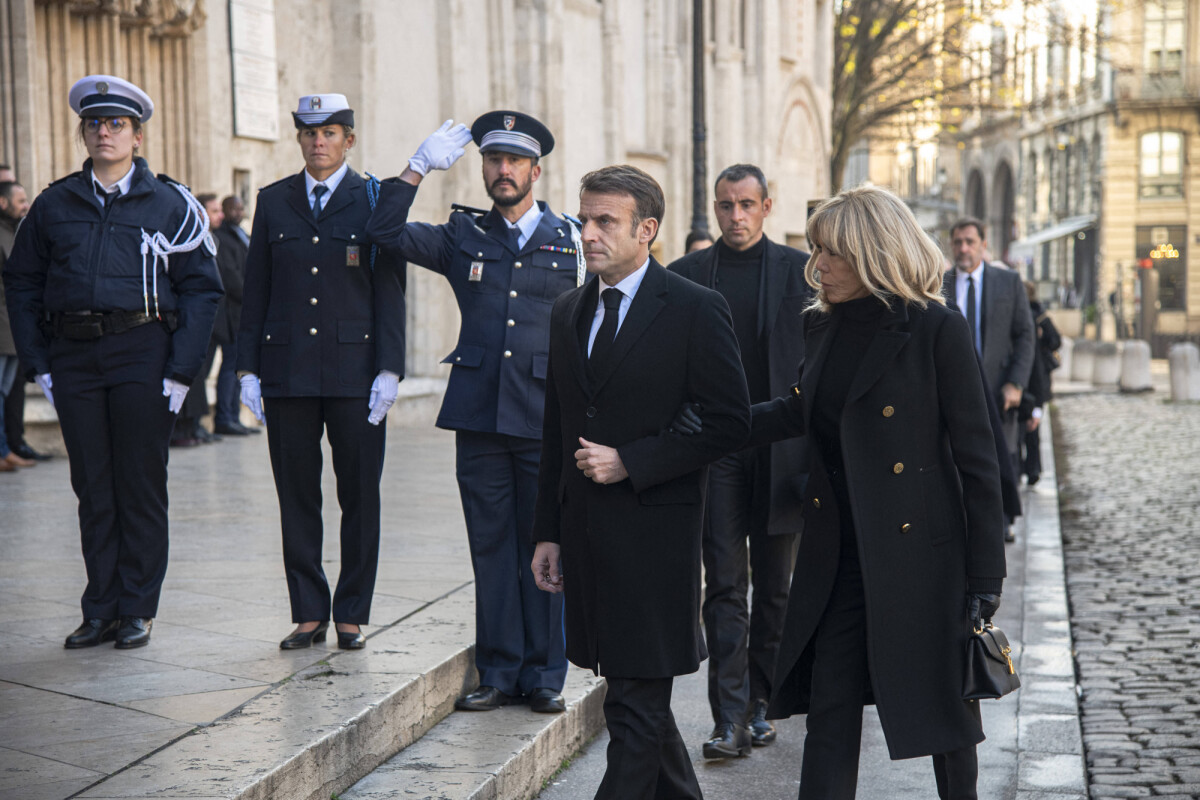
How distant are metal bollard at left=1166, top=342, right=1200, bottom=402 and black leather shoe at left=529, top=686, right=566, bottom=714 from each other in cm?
2051

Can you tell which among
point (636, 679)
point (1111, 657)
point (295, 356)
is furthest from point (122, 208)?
point (1111, 657)

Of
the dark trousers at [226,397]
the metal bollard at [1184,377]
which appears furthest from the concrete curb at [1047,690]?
the metal bollard at [1184,377]

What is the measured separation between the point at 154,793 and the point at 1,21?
9.40m

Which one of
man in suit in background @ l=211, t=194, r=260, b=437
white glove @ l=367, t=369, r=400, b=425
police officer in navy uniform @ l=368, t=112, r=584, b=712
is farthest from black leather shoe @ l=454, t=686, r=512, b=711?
man in suit in background @ l=211, t=194, r=260, b=437

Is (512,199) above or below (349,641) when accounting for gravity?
above

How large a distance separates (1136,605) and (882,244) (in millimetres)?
5548

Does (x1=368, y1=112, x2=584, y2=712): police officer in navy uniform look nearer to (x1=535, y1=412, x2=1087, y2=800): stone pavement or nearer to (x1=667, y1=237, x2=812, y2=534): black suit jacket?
(x1=535, y1=412, x2=1087, y2=800): stone pavement

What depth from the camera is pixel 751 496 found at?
5816 mm

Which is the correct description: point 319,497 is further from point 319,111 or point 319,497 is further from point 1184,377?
point 1184,377

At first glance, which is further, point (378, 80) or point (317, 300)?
point (378, 80)

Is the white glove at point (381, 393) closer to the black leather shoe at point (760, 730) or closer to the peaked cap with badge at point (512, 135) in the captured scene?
the peaked cap with badge at point (512, 135)

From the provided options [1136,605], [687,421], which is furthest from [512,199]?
[1136,605]

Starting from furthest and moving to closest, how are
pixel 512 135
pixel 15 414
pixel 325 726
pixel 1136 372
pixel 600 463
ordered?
pixel 1136 372, pixel 15 414, pixel 512 135, pixel 325 726, pixel 600 463

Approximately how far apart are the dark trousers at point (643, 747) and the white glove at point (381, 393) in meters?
1.87
